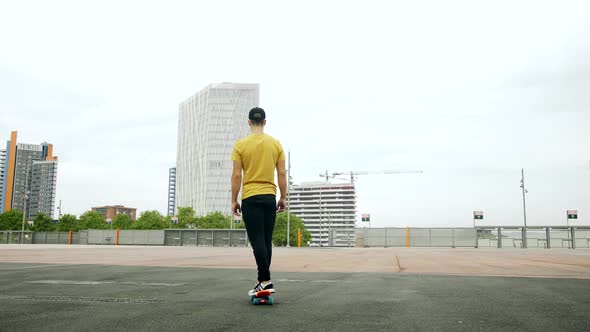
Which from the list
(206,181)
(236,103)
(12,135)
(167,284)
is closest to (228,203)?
(206,181)

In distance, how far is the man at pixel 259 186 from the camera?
158 inches

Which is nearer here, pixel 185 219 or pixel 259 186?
pixel 259 186

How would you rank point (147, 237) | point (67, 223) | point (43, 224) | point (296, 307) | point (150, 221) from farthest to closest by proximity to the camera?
point (150, 221)
point (67, 223)
point (43, 224)
point (147, 237)
point (296, 307)

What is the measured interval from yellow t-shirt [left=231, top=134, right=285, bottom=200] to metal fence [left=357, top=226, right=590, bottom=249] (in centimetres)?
2807

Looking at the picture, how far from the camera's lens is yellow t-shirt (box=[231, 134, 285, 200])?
411 centimetres

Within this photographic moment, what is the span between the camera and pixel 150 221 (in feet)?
343

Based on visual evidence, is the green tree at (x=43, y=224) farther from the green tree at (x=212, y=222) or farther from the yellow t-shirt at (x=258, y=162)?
the yellow t-shirt at (x=258, y=162)

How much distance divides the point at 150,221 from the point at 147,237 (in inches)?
2697

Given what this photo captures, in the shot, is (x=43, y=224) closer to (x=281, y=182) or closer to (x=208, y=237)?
(x=208, y=237)

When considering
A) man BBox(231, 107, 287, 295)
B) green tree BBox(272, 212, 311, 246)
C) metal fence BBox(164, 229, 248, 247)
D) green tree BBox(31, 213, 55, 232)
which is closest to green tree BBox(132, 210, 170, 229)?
green tree BBox(31, 213, 55, 232)

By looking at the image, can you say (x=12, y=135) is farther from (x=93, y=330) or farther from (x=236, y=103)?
(x=93, y=330)

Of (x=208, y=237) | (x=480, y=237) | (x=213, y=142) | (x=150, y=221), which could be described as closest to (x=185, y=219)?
(x=150, y=221)

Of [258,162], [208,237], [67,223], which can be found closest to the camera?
[258,162]

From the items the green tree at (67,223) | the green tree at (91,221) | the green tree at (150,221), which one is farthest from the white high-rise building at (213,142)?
the green tree at (67,223)
